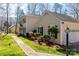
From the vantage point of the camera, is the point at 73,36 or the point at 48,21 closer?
the point at 73,36

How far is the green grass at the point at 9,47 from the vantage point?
20.6 feet

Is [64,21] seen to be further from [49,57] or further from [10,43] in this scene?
[10,43]

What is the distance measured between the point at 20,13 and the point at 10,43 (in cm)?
69

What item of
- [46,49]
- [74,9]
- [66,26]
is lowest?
[46,49]

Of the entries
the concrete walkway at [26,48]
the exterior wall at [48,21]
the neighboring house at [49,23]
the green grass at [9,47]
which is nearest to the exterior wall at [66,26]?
the neighboring house at [49,23]

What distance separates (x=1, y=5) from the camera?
6.41 m

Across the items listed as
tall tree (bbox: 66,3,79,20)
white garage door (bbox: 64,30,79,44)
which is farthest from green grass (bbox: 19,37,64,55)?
tall tree (bbox: 66,3,79,20)

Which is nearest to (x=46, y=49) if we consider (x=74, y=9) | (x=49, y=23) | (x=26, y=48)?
(x=26, y=48)

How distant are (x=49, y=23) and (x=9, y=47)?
102 centimetres

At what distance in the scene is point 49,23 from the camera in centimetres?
652

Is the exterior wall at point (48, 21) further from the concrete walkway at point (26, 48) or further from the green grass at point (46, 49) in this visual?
the concrete walkway at point (26, 48)

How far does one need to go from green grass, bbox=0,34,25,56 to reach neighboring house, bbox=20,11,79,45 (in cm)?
34

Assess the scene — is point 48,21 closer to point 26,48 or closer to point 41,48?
point 41,48

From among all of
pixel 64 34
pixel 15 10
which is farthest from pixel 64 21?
pixel 15 10
